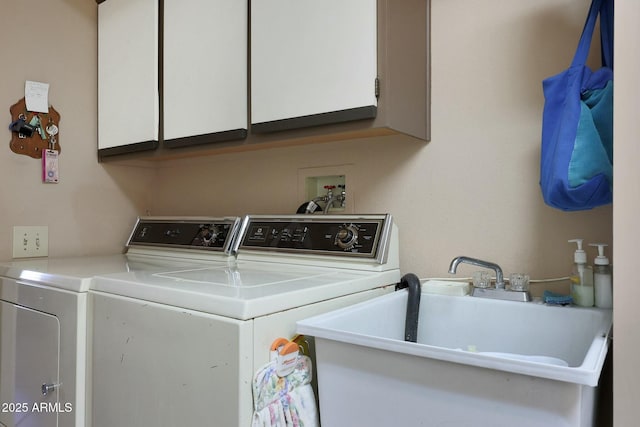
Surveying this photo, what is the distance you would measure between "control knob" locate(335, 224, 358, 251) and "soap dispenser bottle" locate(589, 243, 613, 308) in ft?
2.22

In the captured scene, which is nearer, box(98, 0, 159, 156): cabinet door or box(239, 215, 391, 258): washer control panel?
box(239, 215, 391, 258): washer control panel

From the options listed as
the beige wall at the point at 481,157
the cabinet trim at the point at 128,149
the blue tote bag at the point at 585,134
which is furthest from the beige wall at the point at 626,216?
the cabinet trim at the point at 128,149

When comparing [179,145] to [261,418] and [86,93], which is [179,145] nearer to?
[86,93]

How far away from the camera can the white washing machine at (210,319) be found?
905 mm

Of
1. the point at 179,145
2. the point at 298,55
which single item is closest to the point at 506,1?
the point at 298,55

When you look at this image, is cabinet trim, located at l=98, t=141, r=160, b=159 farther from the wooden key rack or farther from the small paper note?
the small paper note

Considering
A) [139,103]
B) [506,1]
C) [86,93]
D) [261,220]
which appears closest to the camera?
[506,1]

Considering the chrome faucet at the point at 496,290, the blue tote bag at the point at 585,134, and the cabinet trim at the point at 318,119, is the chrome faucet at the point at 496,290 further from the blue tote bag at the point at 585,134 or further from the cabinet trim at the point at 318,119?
the cabinet trim at the point at 318,119

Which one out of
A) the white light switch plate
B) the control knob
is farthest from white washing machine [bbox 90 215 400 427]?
the white light switch plate

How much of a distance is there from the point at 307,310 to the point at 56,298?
76 cm

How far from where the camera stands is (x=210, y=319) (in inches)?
36.6

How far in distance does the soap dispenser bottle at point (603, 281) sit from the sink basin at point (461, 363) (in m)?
0.04

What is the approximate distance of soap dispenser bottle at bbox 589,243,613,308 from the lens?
3.63 ft

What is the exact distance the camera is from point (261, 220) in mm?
1680
